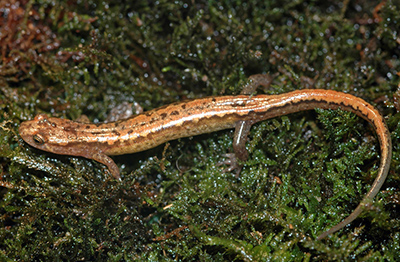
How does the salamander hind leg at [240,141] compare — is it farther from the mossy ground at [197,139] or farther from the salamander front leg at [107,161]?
the salamander front leg at [107,161]

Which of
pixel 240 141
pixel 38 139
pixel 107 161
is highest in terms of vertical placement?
pixel 240 141

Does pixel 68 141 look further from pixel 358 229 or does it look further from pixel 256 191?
pixel 358 229

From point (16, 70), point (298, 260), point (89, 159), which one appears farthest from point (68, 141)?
point (298, 260)

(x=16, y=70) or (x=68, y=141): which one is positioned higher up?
(x=16, y=70)

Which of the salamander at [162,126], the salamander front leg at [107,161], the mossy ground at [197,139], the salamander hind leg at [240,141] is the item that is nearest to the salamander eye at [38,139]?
the salamander at [162,126]

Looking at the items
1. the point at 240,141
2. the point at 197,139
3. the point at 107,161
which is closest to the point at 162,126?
the point at 197,139

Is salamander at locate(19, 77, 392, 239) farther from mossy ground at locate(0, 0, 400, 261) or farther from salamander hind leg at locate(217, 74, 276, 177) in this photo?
mossy ground at locate(0, 0, 400, 261)

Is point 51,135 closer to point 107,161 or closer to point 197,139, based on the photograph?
point 107,161
